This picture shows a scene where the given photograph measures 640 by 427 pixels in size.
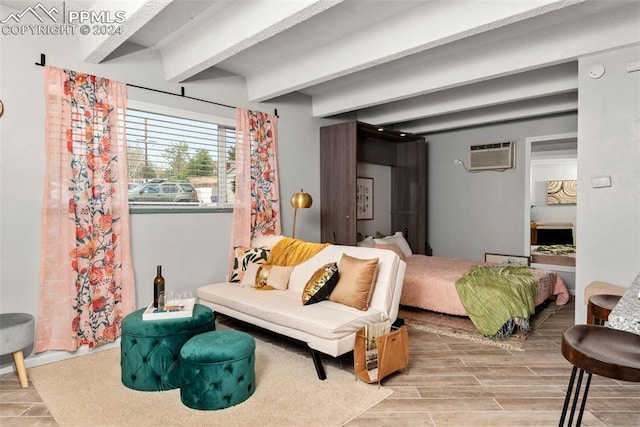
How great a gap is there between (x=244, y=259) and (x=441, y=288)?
2.14 metres

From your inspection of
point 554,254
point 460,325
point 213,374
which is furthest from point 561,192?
point 213,374

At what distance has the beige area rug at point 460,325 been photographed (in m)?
3.49

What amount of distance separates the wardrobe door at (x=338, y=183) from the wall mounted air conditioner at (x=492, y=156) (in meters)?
2.28

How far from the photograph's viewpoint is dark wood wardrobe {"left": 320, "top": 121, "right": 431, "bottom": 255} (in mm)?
5051

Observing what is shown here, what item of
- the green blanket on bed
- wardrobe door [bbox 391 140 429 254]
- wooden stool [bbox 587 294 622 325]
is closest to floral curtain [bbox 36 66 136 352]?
the green blanket on bed

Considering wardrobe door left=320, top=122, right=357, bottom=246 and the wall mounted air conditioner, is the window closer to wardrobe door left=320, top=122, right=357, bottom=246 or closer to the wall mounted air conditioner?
wardrobe door left=320, top=122, right=357, bottom=246

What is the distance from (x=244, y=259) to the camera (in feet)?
13.2

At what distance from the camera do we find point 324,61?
11.8ft

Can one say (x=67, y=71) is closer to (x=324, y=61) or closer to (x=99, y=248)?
(x=99, y=248)

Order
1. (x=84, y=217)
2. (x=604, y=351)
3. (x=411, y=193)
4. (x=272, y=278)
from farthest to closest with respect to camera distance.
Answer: (x=411, y=193)
(x=272, y=278)
(x=84, y=217)
(x=604, y=351)

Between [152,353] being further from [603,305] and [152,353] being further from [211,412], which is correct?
[603,305]

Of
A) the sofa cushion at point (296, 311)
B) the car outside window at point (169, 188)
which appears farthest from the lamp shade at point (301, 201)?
the car outside window at point (169, 188)

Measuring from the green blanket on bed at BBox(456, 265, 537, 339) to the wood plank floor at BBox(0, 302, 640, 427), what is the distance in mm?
264

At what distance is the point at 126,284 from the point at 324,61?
9.13ft
